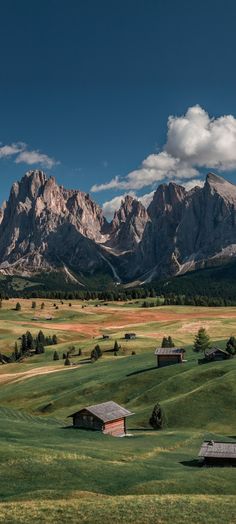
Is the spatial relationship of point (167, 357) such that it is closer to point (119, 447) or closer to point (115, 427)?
point (115, 427)

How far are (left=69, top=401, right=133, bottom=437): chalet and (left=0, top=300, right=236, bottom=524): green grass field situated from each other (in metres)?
2.60

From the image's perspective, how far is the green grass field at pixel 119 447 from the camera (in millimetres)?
32956

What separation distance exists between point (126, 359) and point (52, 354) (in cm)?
4058

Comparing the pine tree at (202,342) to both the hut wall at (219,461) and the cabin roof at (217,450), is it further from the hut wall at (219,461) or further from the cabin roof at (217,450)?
the hut wall at (219,461)

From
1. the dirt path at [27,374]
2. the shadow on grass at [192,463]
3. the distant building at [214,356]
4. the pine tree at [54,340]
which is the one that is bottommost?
the dirt path at [27,374]

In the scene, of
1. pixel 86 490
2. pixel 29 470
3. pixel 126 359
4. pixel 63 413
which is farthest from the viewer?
pixel 126 359

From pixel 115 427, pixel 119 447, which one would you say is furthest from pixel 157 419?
pixel 119 447

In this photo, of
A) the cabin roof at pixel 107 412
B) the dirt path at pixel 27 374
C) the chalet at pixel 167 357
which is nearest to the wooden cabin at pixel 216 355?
the chalet at pixel 167 357

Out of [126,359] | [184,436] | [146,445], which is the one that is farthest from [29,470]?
[126,359]

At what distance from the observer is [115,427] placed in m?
71.8

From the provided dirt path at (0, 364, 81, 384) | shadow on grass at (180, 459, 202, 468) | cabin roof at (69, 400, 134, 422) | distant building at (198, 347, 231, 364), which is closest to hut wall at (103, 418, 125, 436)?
cabin roof at (69, 400, 134, 422)

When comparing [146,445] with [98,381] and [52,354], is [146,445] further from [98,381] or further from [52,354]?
[52,354]

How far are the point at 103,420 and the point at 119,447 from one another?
38.2 ft

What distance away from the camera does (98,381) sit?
107m
